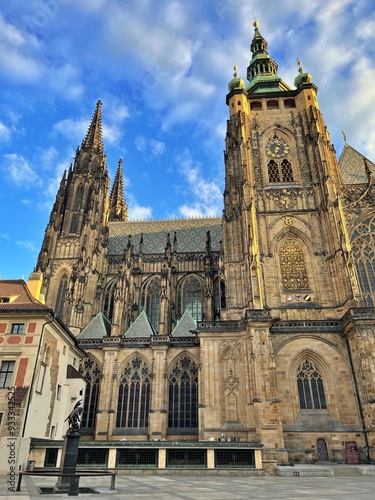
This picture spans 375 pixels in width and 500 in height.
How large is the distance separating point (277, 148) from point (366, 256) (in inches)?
541

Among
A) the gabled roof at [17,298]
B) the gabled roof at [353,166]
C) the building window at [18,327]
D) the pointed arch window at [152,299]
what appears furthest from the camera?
the pointed arch window at [152,299]

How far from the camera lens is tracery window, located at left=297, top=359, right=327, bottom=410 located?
25.8 m

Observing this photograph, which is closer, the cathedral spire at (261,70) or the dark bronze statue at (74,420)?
the dark bronze statue at (74,420)

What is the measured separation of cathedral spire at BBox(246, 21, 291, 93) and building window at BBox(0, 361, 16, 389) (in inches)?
1470

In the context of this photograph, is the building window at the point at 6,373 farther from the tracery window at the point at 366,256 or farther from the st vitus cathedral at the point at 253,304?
the tracery window at the point at 366,256

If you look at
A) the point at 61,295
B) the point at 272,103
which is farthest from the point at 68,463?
the point at 272,103

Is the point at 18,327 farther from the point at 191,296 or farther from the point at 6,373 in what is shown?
the point at 191,296

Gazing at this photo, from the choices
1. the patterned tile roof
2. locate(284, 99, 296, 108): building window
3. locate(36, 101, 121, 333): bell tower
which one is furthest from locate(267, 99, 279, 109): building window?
locate(36, 101, 121, 333): bell tower

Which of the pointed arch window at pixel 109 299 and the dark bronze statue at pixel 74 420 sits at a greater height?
the pointed arch window at pixel 109 299

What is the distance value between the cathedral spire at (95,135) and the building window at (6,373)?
36.8 meters

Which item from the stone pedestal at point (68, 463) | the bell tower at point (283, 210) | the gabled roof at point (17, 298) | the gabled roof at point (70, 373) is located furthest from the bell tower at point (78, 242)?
the stone pedestal at point (68, 463)

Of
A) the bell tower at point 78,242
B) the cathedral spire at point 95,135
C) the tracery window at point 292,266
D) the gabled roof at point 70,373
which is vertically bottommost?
the gabled roof at point 70,373

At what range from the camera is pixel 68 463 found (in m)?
11.1

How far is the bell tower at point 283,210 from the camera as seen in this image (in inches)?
1153
